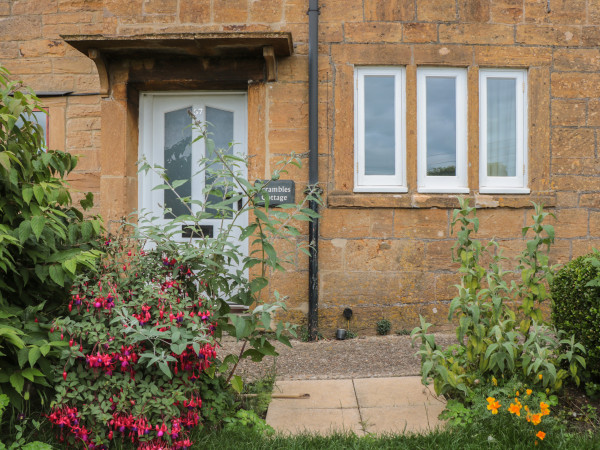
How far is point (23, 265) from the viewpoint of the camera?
312cm

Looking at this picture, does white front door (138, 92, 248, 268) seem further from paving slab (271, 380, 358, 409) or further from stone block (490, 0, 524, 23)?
stone block (490, 0, 524, 23)

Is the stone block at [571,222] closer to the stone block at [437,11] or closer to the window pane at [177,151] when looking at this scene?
the stone block at [437,11]

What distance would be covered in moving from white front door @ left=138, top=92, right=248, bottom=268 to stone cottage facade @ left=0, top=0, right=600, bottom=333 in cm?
18

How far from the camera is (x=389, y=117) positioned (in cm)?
602

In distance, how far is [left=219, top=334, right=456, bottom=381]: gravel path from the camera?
4328 millimetres

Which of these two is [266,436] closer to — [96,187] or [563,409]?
[563,409]

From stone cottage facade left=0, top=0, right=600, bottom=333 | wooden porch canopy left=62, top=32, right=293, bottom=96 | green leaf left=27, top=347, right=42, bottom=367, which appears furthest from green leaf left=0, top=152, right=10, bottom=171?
stone cottage facade left=0, top=0, right=600, bottom=333

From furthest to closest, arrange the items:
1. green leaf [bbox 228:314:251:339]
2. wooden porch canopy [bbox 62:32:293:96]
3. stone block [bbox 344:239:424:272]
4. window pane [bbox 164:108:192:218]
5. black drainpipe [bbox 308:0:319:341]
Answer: window pane [bbox 164:108:192:218]
stone block [bbox 344:239:424:272]
black drainpipe [bbox 308:0:319:341]
wooden porch canopy [bbox 62:32:293:96]
green leaf [bbox 228:314:251:339]

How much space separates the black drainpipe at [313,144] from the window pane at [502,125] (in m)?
1.96

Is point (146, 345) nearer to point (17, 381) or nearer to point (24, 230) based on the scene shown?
point (17, 381)

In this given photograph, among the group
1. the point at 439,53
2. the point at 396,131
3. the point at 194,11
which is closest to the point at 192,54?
the point at 194,11

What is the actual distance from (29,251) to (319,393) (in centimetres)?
210

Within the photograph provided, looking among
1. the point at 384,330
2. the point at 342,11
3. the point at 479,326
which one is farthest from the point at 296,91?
the point at 479,326

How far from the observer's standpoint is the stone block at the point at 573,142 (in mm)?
5883
